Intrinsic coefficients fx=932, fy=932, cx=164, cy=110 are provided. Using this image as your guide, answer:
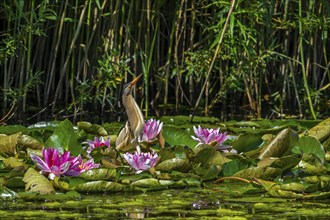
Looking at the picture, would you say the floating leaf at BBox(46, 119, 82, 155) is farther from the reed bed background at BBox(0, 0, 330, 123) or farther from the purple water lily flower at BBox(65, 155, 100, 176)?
the reed bed background at BBox(0, 0, 330, 123)

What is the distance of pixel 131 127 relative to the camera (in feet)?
15.5

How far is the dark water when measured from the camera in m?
3.46

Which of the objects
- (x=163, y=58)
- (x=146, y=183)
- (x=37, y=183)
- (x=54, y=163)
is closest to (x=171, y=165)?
(x=146, y=183)

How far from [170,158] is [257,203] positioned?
3.03 ft

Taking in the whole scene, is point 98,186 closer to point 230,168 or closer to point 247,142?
point 230,168

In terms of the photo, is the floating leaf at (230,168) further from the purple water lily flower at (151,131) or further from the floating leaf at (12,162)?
the floating leaf at (12,162)

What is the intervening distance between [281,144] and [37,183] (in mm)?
1327

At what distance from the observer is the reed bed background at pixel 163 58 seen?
24.6ft

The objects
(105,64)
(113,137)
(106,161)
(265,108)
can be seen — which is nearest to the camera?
(106,161)

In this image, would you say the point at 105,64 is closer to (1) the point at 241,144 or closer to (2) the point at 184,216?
(1) the point at 241,144

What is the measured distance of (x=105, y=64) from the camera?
731 cm

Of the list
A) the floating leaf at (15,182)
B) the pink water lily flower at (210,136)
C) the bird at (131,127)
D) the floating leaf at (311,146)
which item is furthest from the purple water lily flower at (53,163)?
the floating leaf at (311,146)

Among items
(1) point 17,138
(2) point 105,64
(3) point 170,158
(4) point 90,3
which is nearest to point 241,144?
(3) point 170,158

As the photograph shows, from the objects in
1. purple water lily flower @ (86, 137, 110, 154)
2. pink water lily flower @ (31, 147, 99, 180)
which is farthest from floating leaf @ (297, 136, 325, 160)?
pink water lily flower @ (31, 147, 99, 180)
